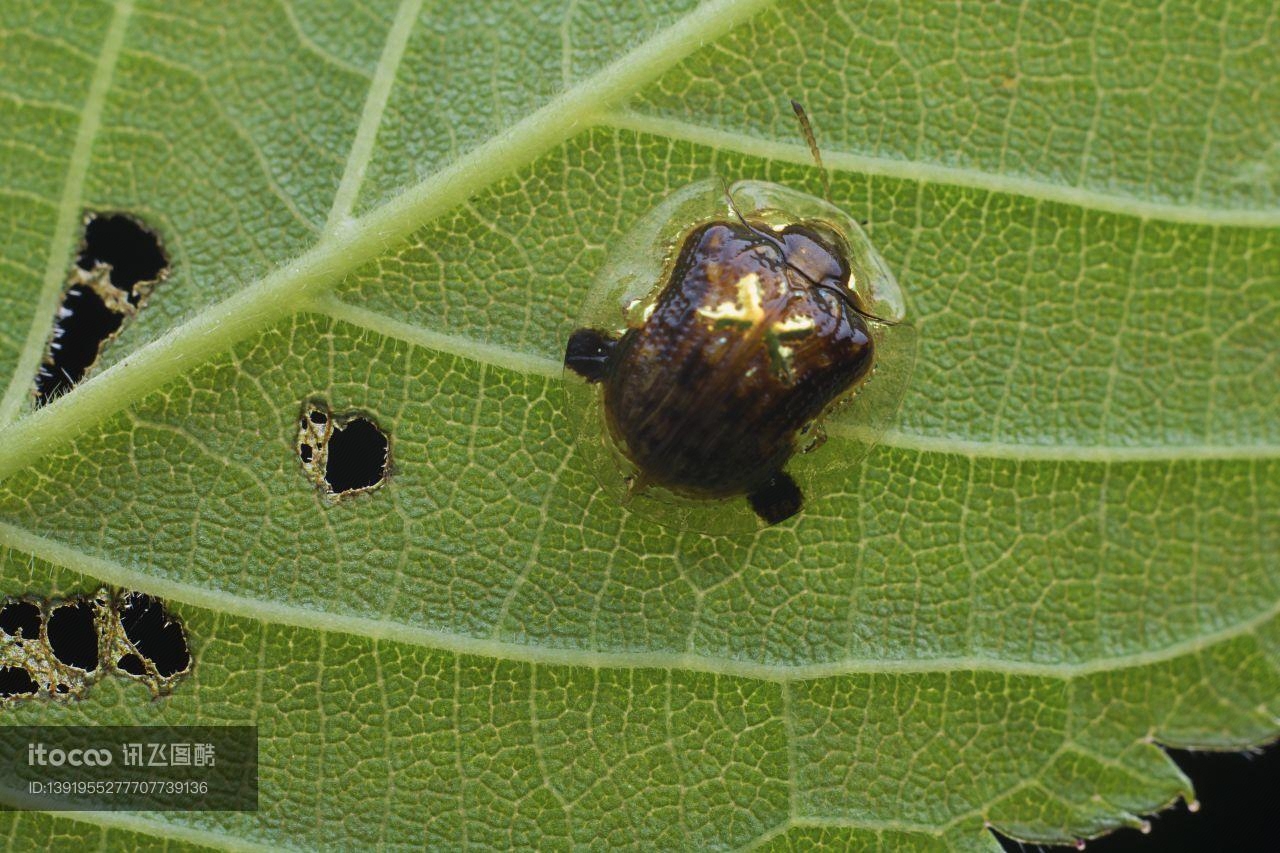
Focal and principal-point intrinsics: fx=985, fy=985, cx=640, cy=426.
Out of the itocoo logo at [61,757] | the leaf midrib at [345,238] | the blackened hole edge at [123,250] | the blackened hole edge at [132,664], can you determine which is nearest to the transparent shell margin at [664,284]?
the leaf midrib at [345,238]

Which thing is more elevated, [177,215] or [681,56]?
[681,56]

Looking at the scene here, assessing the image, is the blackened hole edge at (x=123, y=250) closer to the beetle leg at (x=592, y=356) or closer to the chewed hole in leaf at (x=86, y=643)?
the chewed hole in leaf at (x=86, y=643)

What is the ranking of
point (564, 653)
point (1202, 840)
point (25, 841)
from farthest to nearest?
point (1202, 840) < point (564, 653) < point (25, 841)

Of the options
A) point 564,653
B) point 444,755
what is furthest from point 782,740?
point 444,755

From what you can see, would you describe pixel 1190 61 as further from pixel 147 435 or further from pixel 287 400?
pixel 147 435

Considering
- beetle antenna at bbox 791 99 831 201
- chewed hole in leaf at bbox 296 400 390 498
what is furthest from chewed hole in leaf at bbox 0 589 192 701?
beetle antenna at bbox 791 99 831 201

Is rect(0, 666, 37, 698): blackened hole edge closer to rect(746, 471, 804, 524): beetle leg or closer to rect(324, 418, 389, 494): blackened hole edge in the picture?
rect(324, 418, 389, 494): blackened hole edge
